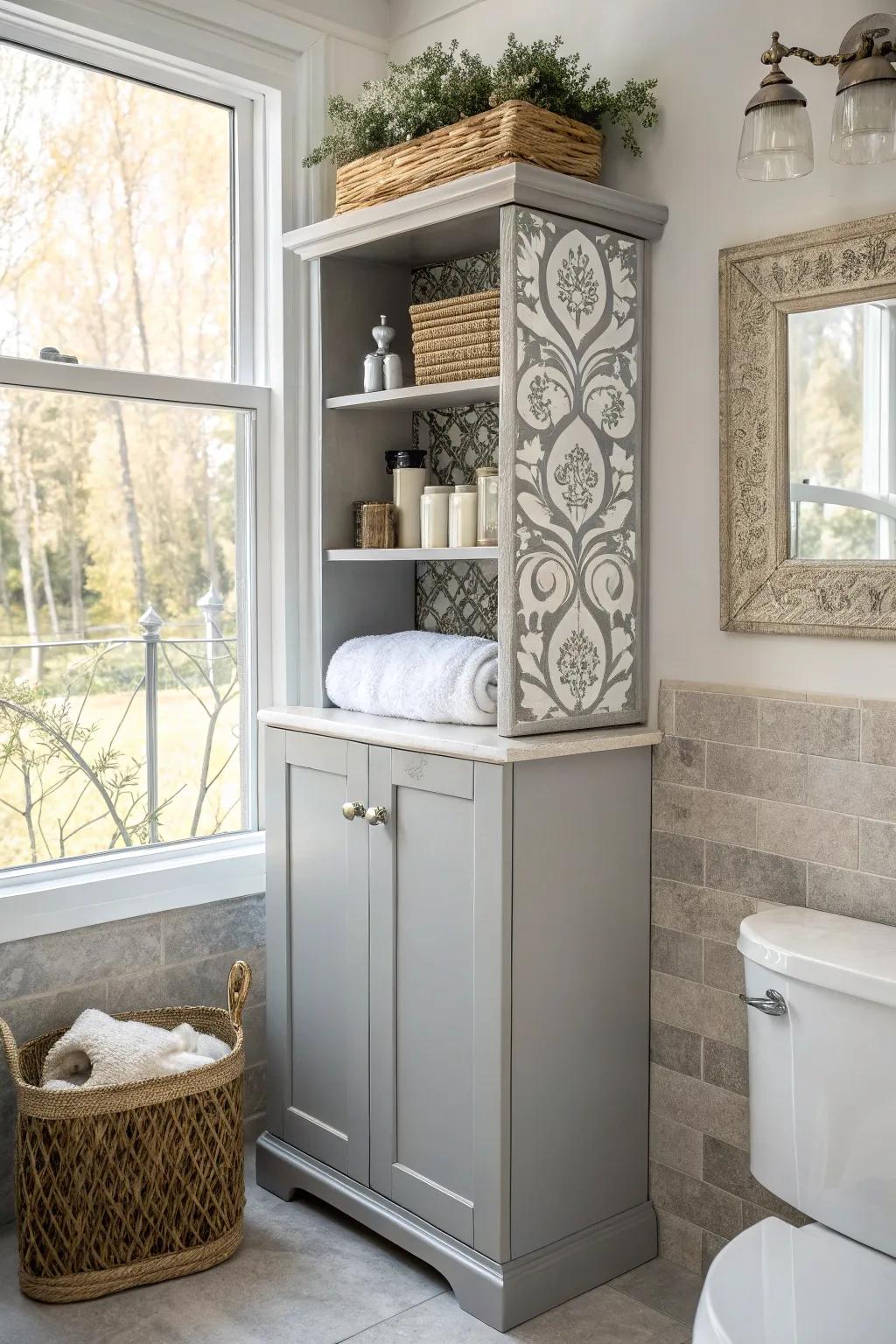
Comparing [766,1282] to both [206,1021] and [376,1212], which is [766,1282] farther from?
[206,1021]

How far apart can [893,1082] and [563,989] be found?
1.88 feet

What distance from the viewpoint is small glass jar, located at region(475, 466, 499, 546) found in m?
2.12

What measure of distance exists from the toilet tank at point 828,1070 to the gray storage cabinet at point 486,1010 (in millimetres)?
324

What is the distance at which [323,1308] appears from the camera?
78.0 inches

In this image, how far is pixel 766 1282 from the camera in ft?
4.83

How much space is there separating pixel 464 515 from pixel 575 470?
26 centimetres

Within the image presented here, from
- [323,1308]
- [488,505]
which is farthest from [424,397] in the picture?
[323,1308]

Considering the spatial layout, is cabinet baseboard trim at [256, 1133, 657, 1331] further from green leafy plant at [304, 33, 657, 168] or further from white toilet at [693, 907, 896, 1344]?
green leafy plant at [304, 33, 657, 168]

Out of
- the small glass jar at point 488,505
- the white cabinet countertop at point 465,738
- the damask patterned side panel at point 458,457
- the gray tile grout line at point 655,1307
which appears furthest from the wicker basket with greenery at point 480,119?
the gray tile grout line at point 655,1307

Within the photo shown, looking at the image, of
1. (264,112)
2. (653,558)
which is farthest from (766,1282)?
(264,112)

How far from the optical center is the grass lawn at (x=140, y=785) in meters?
2.26

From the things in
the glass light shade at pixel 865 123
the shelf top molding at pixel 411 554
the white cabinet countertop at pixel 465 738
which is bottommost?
the white cabinet countertop at pixel 465 738

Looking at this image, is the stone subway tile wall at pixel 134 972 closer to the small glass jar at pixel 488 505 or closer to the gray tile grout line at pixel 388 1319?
the gray tile grout line at pixel 388 1319

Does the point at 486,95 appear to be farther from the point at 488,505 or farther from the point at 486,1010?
the point at 486,1010
